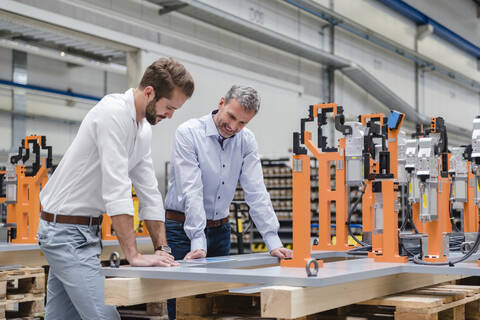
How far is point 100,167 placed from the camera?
2627 millimetres

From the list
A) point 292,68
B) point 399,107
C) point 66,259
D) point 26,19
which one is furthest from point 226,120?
point 399,107

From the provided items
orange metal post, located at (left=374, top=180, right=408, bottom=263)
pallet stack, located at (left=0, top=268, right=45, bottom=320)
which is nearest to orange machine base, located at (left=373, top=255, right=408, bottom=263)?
orange metal post, located at (left=374, top=180, right=408, bottom=263)

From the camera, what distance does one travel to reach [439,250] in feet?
11.0

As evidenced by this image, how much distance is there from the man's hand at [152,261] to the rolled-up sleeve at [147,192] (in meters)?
0.22

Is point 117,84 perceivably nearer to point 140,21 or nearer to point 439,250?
point 140,21

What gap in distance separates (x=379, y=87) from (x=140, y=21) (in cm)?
789

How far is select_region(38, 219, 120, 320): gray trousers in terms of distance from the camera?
2555 millimetres

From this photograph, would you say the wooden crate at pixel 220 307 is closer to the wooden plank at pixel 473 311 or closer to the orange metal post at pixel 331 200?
the wooden plank at pixel 473 311

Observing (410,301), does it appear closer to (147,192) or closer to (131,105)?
(147,192)

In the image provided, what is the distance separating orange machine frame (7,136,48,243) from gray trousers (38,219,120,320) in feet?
10.7

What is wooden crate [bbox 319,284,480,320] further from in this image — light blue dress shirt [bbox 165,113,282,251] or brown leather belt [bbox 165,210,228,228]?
brown leather belt [bbox 165,210,228,228]

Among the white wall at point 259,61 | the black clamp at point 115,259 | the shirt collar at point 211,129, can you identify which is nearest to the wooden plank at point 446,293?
the shirt collar at point 211,129

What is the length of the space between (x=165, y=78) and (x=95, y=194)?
0.56 metres

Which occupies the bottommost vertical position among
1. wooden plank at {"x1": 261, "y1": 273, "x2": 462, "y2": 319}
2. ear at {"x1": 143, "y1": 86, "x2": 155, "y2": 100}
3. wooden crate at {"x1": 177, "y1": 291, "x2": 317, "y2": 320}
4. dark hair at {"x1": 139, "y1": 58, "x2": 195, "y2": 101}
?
wooden crate at {"x1": 177, "y1": 291, "x2": 317, "y2": 320}
